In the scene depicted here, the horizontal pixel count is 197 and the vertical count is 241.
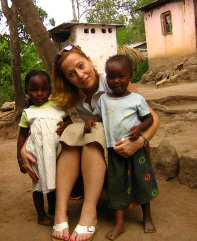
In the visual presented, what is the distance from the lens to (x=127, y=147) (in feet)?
6.28

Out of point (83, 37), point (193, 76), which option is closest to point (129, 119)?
point (193, 76)

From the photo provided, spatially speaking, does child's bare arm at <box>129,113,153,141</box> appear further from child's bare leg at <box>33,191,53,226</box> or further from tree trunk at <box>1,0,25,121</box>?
tree trunk at <box>1,0,25,121</box>

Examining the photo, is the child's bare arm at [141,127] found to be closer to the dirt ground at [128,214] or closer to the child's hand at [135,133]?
the child's hand at [135,133]

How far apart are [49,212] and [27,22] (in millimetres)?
4114

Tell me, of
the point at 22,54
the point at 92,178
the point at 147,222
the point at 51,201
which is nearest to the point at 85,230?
the point at 92,178

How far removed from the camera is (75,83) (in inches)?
86.9

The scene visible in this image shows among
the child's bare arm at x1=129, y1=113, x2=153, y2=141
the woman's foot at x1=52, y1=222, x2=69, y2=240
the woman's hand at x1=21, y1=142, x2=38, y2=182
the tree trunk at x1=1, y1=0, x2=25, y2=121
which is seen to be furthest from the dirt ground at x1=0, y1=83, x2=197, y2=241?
the tree trunk at x1=1, y1=0, x2=25, y2=121

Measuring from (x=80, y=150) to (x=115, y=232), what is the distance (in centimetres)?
58

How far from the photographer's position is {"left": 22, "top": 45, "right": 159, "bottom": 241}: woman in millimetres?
1899

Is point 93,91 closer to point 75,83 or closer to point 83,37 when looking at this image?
point 75,83

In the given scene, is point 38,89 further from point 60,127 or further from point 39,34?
point 39,34

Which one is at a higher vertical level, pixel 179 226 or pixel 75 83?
pixel 75 83

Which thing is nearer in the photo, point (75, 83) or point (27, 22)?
point (75, 83)

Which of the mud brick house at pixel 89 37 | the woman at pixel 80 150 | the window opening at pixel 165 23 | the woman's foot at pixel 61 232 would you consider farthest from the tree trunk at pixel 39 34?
the window opening at pixel 165 23
